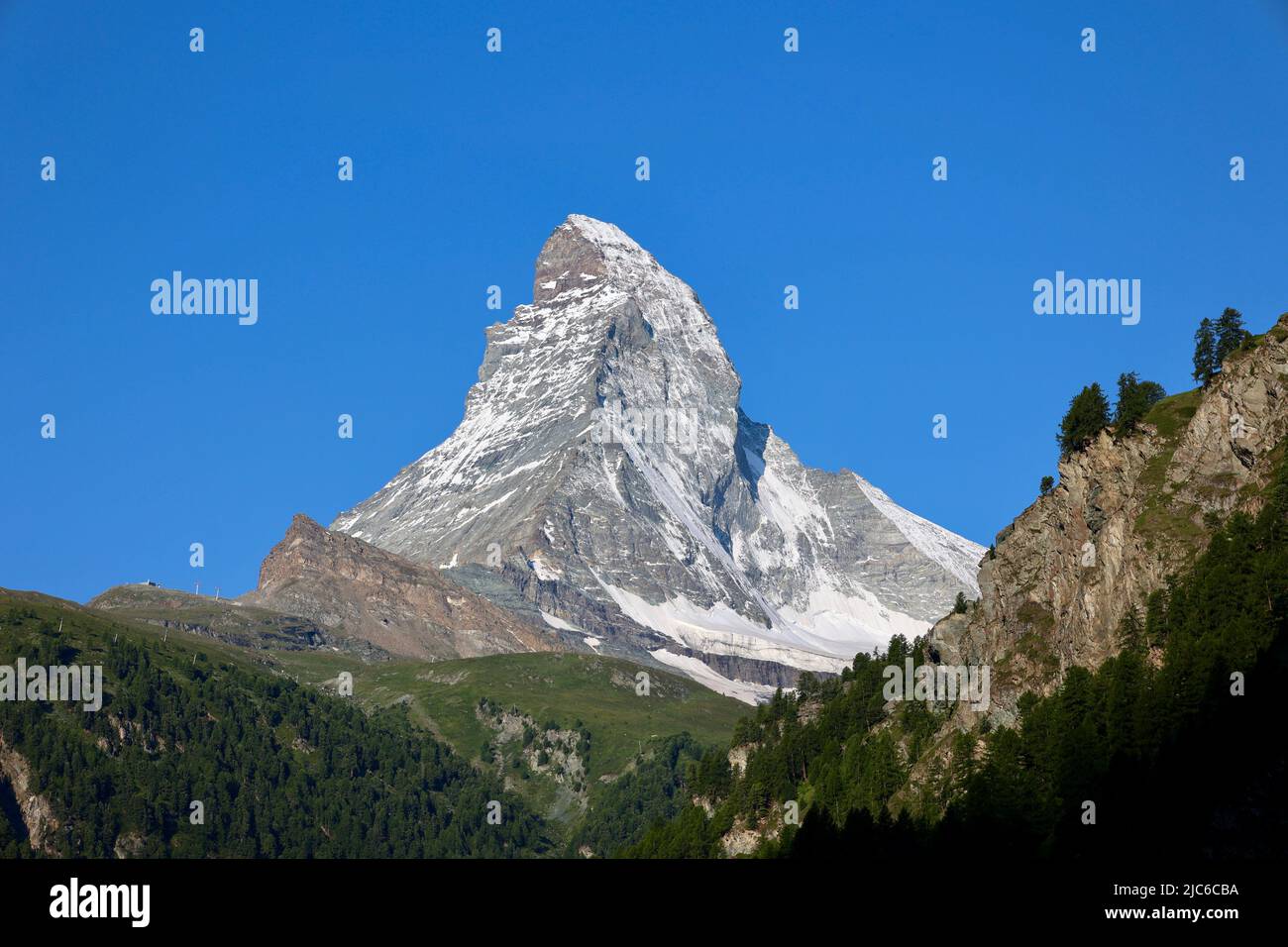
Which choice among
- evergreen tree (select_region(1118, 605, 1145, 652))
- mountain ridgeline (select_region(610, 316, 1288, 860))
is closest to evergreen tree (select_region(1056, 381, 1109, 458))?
mountain ridgeline (select_region(610, 316, 1288, 860))

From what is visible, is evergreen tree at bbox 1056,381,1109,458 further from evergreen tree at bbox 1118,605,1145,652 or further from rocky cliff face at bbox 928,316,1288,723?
evergreen tree at bbox 1118,605,1145,652

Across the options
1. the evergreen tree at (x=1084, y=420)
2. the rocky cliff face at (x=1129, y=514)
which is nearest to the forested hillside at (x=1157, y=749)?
the rocky cliff face at (x=1129, y=514)

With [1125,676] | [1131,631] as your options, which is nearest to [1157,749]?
[1125,676]

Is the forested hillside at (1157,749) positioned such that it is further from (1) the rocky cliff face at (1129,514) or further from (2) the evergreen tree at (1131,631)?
(1) the rocky cliff face at (1129,514)
